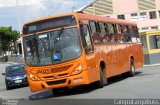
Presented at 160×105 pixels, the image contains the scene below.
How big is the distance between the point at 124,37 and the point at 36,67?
25.1 feet

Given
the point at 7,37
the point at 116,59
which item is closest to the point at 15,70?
the point at 116,59

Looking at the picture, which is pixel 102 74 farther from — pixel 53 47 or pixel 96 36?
pixel 53 47

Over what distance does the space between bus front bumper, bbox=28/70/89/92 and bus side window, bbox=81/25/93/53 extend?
1.00 m

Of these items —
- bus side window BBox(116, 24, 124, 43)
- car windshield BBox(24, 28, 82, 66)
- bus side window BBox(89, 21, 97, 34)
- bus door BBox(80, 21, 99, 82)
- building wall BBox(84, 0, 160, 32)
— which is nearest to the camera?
car windshield BBox(24, 28, 82, 66)

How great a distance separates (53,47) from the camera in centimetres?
1766

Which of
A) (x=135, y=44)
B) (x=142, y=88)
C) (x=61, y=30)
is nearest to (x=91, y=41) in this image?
(x=61, y=30)

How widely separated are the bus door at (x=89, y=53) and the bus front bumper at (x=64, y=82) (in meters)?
0.43

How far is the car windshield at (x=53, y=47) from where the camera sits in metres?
17.4

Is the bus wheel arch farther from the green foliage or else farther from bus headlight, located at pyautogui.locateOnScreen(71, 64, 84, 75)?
the green foliage

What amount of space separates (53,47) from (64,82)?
136cm

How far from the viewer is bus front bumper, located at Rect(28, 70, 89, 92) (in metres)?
17.3

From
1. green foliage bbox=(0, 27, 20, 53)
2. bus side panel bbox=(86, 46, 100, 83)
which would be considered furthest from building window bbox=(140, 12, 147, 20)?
bus side panel bbox=(86, 46, 100, 83)

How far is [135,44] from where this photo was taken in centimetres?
2677

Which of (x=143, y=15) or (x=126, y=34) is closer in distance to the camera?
(x=126, y=34)
